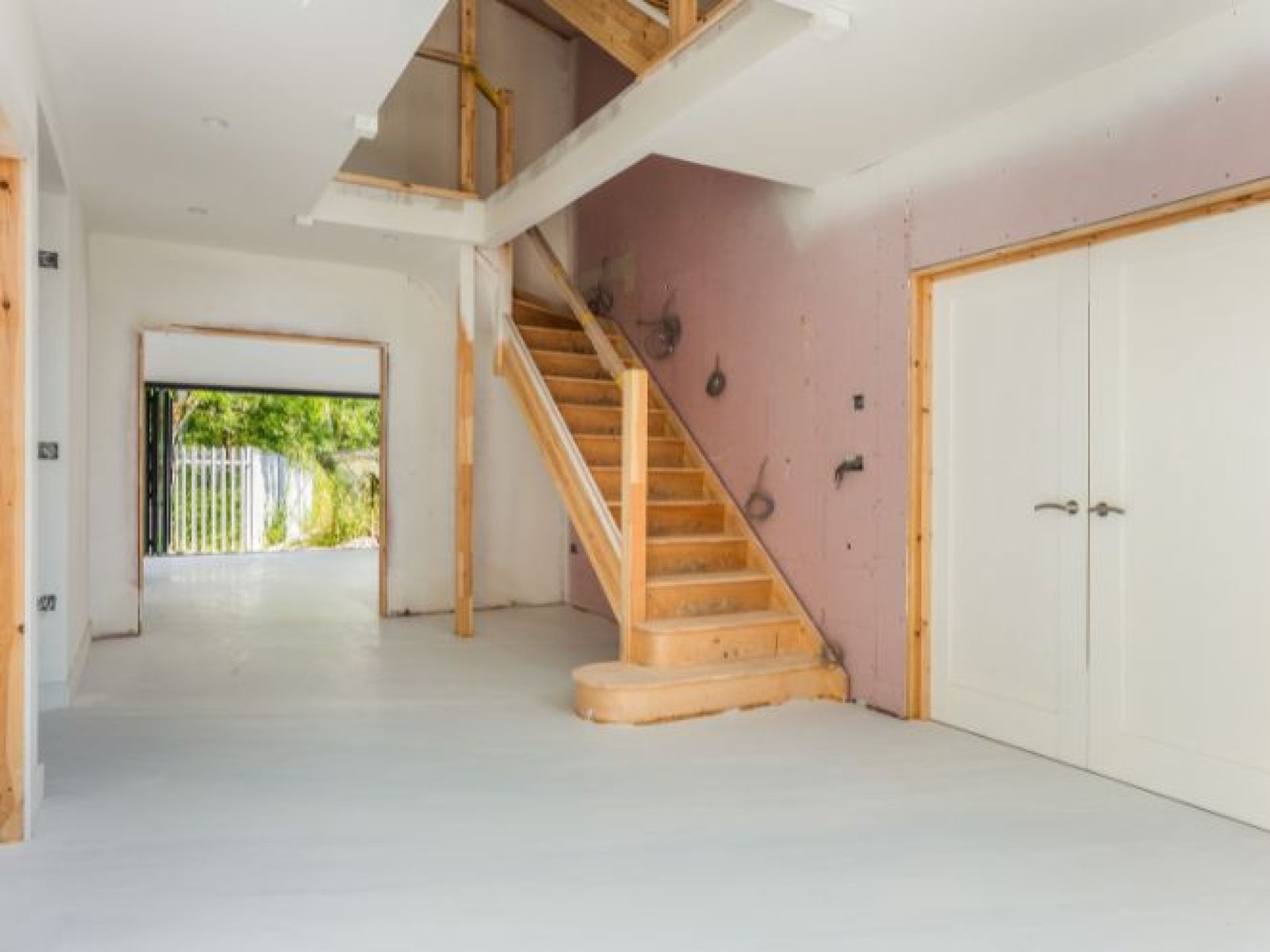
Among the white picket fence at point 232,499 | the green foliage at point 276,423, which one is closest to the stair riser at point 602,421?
the green foliage at point 276,423

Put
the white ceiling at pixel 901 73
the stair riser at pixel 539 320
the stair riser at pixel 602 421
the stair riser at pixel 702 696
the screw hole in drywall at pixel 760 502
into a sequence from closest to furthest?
the white ceiling at pixel 901 73
the stair riser at pixel 702 696
the screw hole in drywall at pixel 760 502
the stair riser at pixel 602 421
the stair riser at pixel 539 320

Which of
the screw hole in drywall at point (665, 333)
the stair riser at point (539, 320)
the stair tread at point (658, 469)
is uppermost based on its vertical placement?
the stair riser at point (539, 320)

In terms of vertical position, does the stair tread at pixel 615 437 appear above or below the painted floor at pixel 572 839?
above

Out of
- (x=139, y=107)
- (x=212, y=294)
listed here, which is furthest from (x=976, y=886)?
(x=212, y=294)

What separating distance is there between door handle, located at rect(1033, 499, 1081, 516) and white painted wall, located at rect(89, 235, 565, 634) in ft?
15.0

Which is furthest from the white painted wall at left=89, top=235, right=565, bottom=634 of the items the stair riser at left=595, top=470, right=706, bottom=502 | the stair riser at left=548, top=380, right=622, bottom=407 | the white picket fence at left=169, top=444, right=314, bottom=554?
the white picket fence at left=169, top=444, right=314, bottom=554

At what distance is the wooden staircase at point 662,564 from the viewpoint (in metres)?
4.10

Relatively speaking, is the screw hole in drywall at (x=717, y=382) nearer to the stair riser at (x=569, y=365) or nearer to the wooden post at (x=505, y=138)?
the stair riser at (x=569, y=365)

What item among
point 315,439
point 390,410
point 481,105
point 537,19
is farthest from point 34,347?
point 315,439

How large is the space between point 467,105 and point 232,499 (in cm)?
841

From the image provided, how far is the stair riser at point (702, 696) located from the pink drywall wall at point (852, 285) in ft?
0.70

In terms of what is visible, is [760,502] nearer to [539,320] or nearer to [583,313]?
[583,313]

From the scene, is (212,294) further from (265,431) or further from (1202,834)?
(265,431)

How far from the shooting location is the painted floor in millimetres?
2172
